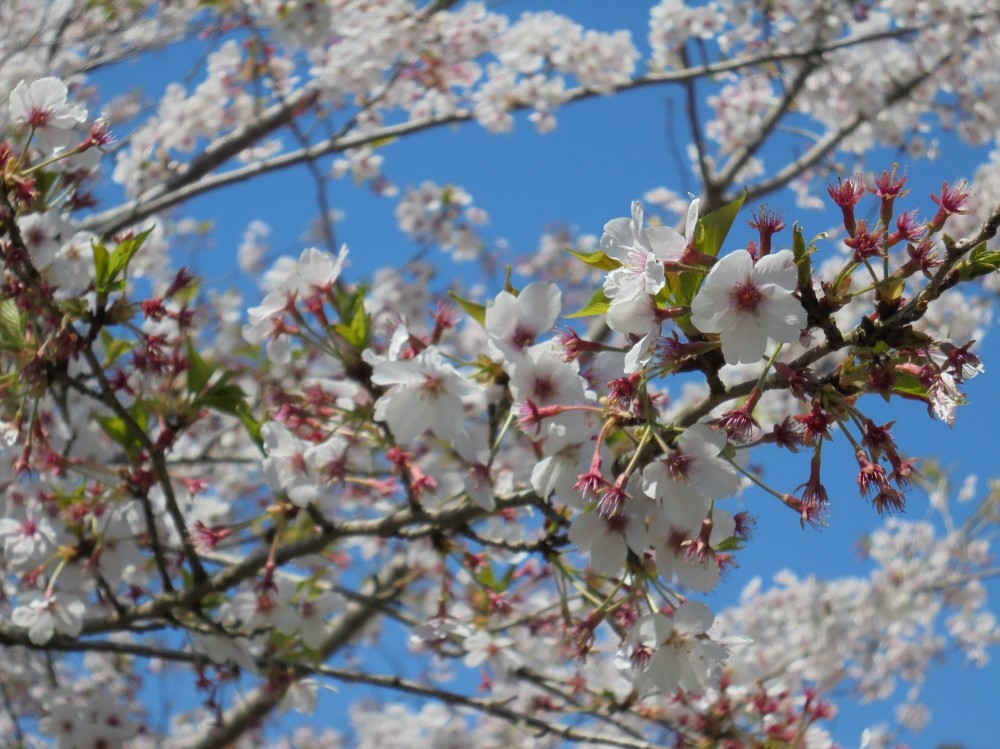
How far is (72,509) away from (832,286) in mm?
1940

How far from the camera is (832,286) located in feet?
4.29

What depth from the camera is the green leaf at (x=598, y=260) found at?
1502 mm

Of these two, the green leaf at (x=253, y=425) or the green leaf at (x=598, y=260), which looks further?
the green leaf at (x=253, y=425)

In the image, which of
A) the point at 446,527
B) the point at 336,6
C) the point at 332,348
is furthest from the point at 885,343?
the point at 336,6

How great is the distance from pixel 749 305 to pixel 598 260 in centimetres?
30

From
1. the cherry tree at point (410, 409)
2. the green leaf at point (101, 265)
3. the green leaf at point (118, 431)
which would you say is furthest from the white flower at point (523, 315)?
the green leaf at point (118, 431)

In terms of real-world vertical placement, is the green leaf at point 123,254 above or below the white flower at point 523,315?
above

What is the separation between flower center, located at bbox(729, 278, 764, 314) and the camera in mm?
1295

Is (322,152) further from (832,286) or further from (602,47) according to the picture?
(832,286)

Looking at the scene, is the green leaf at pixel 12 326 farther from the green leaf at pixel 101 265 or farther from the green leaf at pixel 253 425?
the green leaf at pixel 253 425

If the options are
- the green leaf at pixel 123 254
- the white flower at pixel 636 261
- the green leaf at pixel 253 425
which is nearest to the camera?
the white flower at pixel 636 261

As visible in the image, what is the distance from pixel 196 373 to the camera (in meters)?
2.32

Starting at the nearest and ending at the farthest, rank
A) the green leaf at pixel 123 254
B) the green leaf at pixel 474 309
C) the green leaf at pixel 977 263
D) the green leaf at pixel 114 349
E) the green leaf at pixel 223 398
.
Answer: the green leaf at pixel 977 263 < the green leaf at pixel 474 309 < the green leaf at pixel 123 254 < the green leaf at pixel 223 398 < the green leaf at pixel 114 349

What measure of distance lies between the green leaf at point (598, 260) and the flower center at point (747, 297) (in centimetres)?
24
